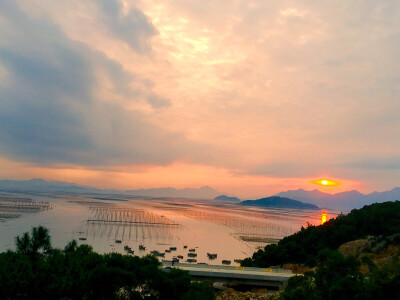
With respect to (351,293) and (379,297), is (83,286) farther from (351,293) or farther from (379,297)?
(379,297)

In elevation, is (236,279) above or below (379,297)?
below

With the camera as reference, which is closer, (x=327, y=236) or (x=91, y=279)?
(x=91, y=279)

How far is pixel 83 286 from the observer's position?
13.3 m

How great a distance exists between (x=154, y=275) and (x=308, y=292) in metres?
6.23

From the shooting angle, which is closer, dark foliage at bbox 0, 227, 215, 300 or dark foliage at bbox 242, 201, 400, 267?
dark foliage at bbox 0, 227, 215, 300

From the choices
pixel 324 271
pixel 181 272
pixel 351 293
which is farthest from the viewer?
pixel 181 272

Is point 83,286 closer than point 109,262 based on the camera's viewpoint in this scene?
Yes

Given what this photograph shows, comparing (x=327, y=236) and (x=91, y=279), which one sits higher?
(x=327, y=236)

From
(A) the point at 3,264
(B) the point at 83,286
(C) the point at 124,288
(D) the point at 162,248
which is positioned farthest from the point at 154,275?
(D) the point at 162,248

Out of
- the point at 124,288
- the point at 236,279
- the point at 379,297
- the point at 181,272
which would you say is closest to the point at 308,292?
the point at 379,297

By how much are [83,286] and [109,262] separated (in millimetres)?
1769

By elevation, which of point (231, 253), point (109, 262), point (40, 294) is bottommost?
point (231, 253)

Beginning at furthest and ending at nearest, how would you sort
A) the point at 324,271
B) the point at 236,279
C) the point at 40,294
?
1. the point at 236,279
2. the point at 40,294
3. the point at 324,271

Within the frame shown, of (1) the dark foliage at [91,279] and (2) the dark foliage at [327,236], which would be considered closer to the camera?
(1) the dark foliage at [91,279]
